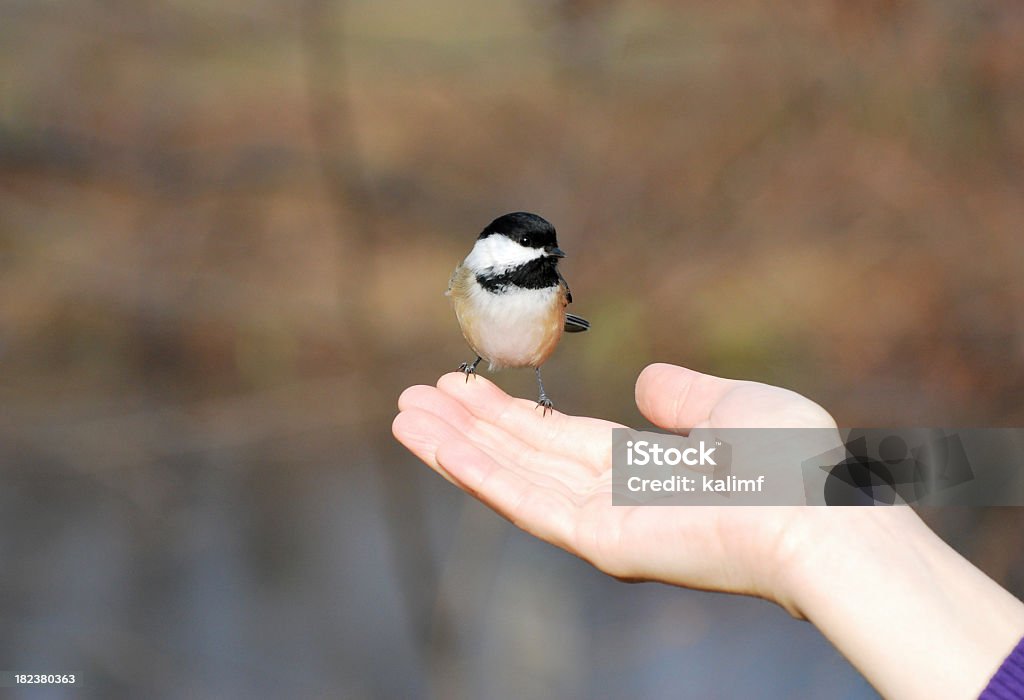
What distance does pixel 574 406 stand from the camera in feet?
12.6

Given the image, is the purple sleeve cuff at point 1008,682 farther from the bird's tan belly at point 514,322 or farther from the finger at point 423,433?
the bird's tan belly at point 514,322

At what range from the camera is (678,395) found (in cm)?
177

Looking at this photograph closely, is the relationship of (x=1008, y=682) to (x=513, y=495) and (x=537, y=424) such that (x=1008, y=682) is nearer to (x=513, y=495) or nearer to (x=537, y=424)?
(x=513, y=495)

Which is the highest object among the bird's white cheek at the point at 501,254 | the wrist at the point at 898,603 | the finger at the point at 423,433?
the bird's white cheek at the point at 501,254

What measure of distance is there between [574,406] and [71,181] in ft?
7.83

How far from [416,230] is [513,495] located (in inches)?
109

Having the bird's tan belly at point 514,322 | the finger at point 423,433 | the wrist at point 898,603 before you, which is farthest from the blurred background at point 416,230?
the wrist at point 898,603

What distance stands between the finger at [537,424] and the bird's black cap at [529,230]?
1.01ft

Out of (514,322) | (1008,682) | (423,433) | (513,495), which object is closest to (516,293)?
(514,322)

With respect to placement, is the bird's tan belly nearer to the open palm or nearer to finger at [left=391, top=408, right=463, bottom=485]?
the open palm

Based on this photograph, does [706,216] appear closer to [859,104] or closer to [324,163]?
[859,104]

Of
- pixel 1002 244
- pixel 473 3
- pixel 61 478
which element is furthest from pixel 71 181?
pixel 1002 244

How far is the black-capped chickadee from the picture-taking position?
1.96 m

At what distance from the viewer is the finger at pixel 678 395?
1710mm
